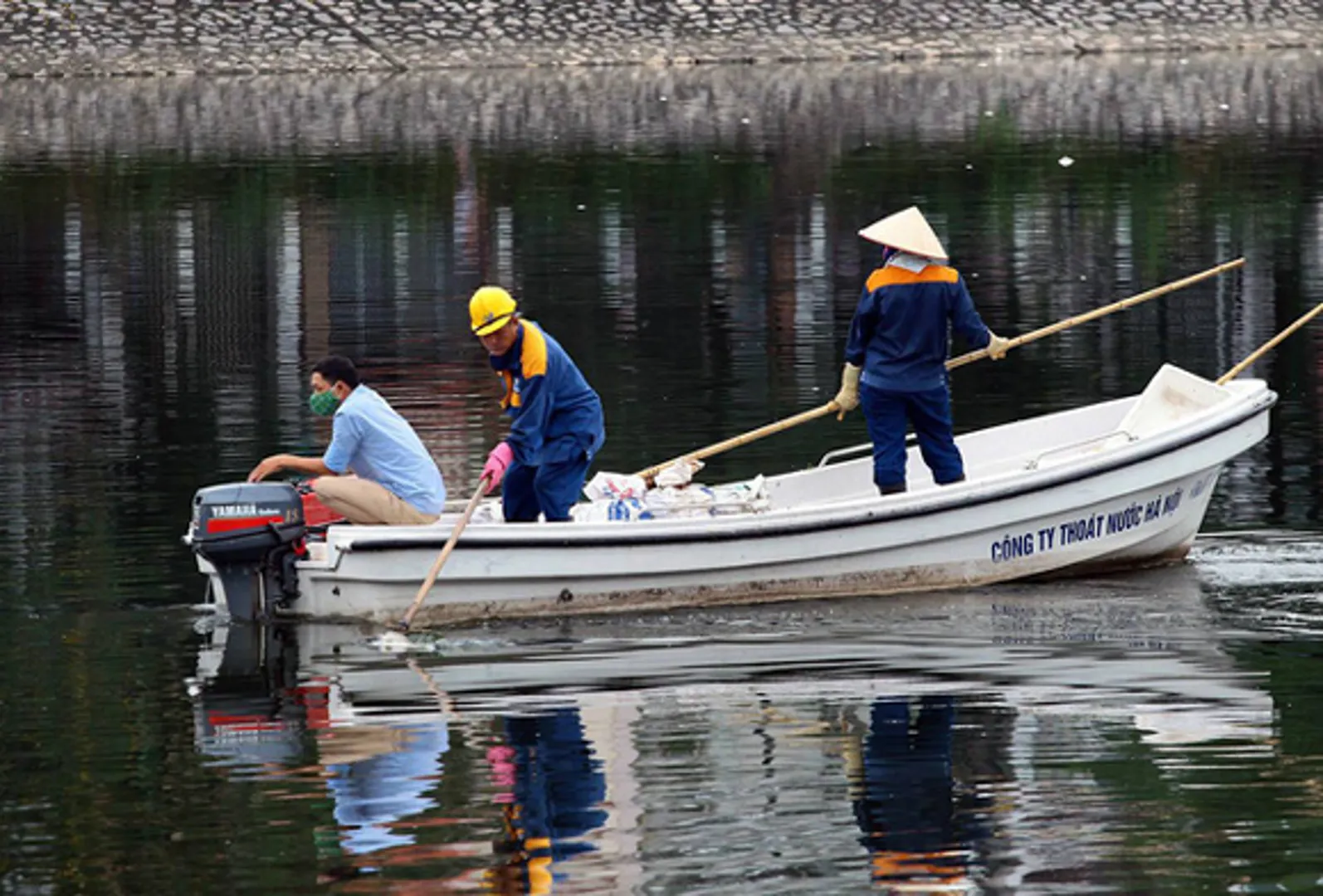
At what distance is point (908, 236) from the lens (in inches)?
640

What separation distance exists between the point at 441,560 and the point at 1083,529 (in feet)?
12.6

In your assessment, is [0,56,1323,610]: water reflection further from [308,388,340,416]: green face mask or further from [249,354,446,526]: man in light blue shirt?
[308,388,340,416]: green face mask

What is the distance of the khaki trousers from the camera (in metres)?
15.8

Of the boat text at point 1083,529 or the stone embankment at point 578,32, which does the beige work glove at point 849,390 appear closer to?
the boat text at point 1083,529

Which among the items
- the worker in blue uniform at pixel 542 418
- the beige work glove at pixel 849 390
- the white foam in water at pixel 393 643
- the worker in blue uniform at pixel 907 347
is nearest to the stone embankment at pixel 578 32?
the beige work glove at pixel 849 390

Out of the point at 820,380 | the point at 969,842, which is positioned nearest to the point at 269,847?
the point at 969,842

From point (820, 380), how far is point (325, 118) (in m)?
32.8

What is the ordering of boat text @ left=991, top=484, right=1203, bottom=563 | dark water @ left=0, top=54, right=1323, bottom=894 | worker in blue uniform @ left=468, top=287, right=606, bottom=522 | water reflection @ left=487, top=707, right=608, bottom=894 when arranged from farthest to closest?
boat text @ left=991, top=484, right=1203, bottom=563, worker in blue uniform @ left=468, top=287, right=606, bottom=522, dark water @ left=0, top=54, right=1323, bottom=894, water reflection @ left=487, top=707, right=608, bottom=894

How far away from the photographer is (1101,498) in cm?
1642

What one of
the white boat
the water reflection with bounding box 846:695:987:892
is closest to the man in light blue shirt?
A: the white boat

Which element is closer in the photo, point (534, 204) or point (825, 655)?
point (825, 655)

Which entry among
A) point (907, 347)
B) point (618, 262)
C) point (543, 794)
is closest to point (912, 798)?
point (543, 794)

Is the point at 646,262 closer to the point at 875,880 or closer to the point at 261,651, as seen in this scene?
the point at 261,651

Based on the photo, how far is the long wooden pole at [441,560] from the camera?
599 inches
